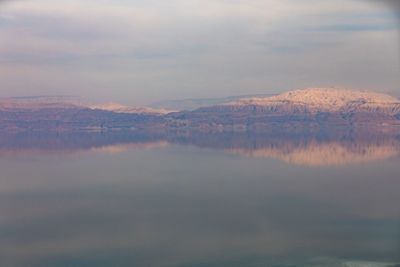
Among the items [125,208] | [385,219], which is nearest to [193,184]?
[125,208]

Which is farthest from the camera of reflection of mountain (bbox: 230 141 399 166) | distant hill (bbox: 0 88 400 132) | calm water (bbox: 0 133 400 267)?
distant hill (bbox: 0 88 400 132)

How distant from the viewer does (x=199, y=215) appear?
8453 millimetres

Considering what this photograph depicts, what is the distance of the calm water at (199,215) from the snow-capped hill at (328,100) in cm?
3962

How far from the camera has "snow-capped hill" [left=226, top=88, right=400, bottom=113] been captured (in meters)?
54.4

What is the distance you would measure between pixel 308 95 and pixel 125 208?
53088 mm

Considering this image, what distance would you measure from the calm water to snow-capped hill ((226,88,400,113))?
39621 millimetres

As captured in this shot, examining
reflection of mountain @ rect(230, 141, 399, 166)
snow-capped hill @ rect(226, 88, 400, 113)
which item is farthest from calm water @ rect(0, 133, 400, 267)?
snow-capped hill @ rect(226, 88, 400, 113)

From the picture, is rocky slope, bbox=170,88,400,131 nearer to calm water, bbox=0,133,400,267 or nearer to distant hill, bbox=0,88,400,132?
distant hill, bbox=0,88,400,132

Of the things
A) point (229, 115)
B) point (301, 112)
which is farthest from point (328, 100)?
point (229, 115)

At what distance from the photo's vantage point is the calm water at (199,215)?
232 inches

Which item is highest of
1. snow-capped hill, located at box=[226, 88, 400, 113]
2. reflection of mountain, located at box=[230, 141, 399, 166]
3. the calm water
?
snow-capped hill, located at box=[226, 88, 400, 113]

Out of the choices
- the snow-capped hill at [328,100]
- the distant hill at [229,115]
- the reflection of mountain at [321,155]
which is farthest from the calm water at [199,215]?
the snow-capped hill at [328,100]

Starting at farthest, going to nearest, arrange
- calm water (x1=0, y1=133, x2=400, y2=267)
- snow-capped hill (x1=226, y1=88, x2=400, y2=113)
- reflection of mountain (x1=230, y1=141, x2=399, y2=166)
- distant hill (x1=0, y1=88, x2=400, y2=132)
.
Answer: snow-capped hill (x1=226, y1=88, x2=400, y2=113) < distant hill (x1=0, y1=88, x2=400, y2=132) < reflection of mountain (x1=230, y1=141, x2=399, y2=166) < calm water (x1=0, y1=133, x2=400, y2=267)

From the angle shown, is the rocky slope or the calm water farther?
the rocky slope
